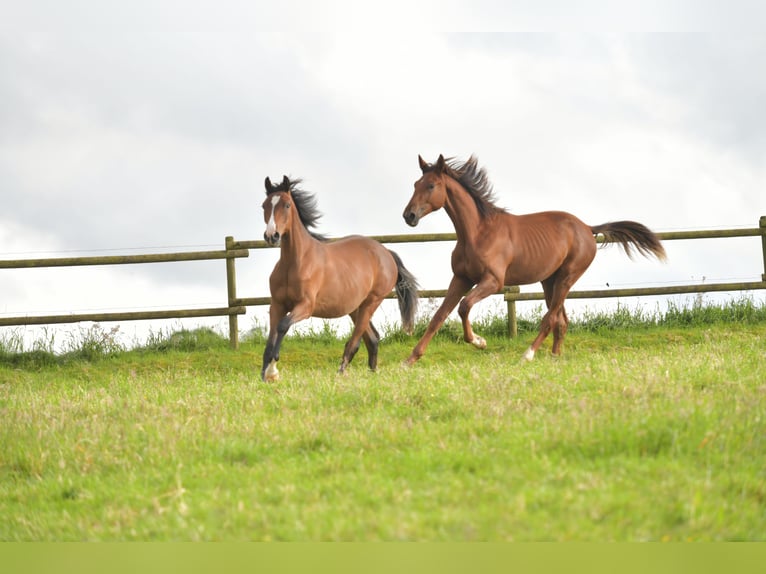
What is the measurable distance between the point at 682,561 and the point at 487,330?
11.8 meters

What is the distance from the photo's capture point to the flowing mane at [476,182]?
10.4 m

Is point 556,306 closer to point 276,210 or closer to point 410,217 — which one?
point 410,217

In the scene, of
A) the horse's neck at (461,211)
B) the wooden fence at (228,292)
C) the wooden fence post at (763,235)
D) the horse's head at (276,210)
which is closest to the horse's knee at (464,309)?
the horse's neck at (461,211)

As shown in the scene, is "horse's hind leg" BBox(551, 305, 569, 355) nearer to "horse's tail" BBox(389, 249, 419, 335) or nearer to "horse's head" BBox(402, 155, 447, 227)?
"horse's tail" BBox(389, 249, 419, 335)

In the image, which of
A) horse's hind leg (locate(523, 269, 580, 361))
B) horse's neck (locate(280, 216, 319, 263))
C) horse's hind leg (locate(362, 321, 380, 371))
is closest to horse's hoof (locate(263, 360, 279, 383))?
horse's neck (locate(280, 216, 319, 263))

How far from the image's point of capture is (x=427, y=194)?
393 inches

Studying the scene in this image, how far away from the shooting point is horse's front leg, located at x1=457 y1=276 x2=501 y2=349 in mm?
9805

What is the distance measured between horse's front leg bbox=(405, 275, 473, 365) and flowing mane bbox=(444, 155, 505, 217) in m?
0.92

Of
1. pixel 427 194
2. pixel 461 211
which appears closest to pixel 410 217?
pixel 427 194

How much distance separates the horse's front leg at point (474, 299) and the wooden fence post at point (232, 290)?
5.04 m

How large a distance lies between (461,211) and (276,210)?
8.32 feet

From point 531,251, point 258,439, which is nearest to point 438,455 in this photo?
point 258,439

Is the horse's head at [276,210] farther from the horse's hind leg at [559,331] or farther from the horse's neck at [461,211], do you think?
the horse's hind leg at [559,331]

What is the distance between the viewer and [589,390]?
20.5ft
